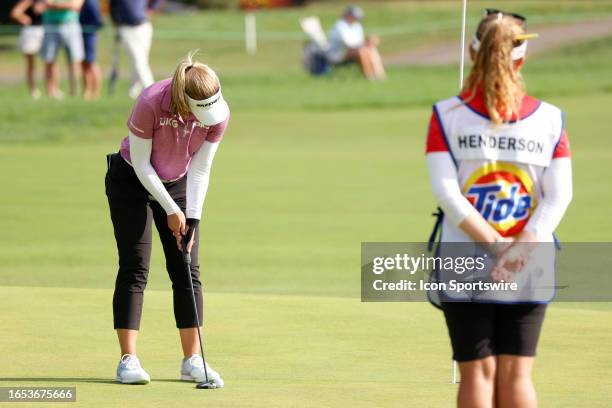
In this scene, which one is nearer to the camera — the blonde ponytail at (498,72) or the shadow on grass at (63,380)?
the blonde ponytail at (498,72)

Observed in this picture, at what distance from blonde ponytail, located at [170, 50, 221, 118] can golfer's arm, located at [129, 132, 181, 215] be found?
0.33 metres

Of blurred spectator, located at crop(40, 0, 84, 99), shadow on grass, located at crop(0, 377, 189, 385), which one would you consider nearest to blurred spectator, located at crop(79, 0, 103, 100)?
blurred spectator, located at crop(40, 0, 84, 99)

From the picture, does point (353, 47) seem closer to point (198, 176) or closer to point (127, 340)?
point (198, 176)

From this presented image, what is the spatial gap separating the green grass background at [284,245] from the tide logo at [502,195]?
1.49 metres

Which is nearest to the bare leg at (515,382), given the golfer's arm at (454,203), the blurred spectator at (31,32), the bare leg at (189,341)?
the golfer's arm at (454,203)

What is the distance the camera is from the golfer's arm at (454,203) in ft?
15.0

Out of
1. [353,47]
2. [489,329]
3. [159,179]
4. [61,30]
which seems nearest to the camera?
[489,329]

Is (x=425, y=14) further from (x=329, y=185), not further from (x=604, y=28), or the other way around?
(x=329, y=185)

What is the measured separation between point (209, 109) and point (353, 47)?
21.8m

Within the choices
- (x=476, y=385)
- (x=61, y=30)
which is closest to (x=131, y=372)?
(x=476, y=385)

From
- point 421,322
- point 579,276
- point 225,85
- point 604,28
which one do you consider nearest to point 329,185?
point 579,276

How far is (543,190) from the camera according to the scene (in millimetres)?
4684

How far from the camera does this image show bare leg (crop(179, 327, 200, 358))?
21.8 feet

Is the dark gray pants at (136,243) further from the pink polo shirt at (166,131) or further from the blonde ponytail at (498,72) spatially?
the blonde ponytail at (498,72)
